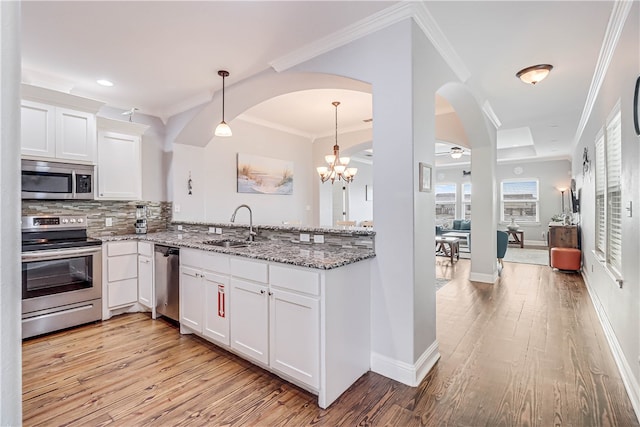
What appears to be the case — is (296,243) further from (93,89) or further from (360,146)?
(360,146)

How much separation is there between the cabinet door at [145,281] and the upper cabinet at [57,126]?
1329mm

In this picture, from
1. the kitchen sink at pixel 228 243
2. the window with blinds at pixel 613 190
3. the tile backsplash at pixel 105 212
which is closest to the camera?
the window with blinds at pixel 613 190

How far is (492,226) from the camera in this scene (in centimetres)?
510

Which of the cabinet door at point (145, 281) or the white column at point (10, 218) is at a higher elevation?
A: the white column at point (10, 218)

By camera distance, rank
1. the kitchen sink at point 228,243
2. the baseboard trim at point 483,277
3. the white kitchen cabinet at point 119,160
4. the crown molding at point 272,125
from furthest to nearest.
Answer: the crown molding at point 272,125 < the baseboard trim at point 483,277 < the white kitchen cabinet at point 119,160 < the kitchen sink at point 228,243

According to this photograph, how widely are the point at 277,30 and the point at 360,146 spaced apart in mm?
3875

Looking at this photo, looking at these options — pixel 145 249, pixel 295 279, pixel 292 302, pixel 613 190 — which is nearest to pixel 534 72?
pixel 613 190

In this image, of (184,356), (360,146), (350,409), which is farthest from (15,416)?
(360,146)

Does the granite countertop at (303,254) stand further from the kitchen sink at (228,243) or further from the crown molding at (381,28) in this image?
the crown molding at (381,28)

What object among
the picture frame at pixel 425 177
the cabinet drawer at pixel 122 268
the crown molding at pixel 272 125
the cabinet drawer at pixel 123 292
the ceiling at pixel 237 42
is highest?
the crown molding at pixel 272 125

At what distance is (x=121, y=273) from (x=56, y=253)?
69 centimetres

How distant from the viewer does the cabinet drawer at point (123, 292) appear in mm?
3635

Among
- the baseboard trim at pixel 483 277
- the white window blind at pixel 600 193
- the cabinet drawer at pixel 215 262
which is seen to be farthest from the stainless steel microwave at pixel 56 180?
the white window blind at pixel 600 193

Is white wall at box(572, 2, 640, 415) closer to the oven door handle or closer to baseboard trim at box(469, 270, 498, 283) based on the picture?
baseboard trim at box(469, 270, 498, 283)
